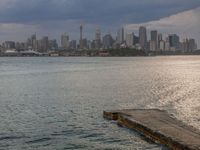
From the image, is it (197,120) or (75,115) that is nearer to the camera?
(197,120)

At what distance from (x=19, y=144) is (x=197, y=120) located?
17430 millimetres

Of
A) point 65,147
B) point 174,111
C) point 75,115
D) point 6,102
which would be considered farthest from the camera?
point 6,102

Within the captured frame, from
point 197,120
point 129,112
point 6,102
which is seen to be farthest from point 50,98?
point 197,120

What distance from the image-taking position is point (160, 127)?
2994 cm

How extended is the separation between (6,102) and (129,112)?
20.5 metres

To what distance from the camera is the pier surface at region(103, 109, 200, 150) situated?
25.2 meters

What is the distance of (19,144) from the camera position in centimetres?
2828

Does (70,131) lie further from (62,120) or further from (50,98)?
(50,98)

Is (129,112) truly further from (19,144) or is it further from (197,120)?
(19,144)

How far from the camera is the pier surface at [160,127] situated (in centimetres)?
2522

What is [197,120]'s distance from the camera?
37.7m

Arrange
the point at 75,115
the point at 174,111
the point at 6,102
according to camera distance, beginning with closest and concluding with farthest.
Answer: the point at 75,115
the point at 174,111
the point at 6,102

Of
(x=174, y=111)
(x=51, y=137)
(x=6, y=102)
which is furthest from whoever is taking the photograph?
(x=6, y=102)

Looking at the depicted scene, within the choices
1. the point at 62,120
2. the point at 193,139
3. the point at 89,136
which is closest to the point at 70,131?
the point at 89,136
